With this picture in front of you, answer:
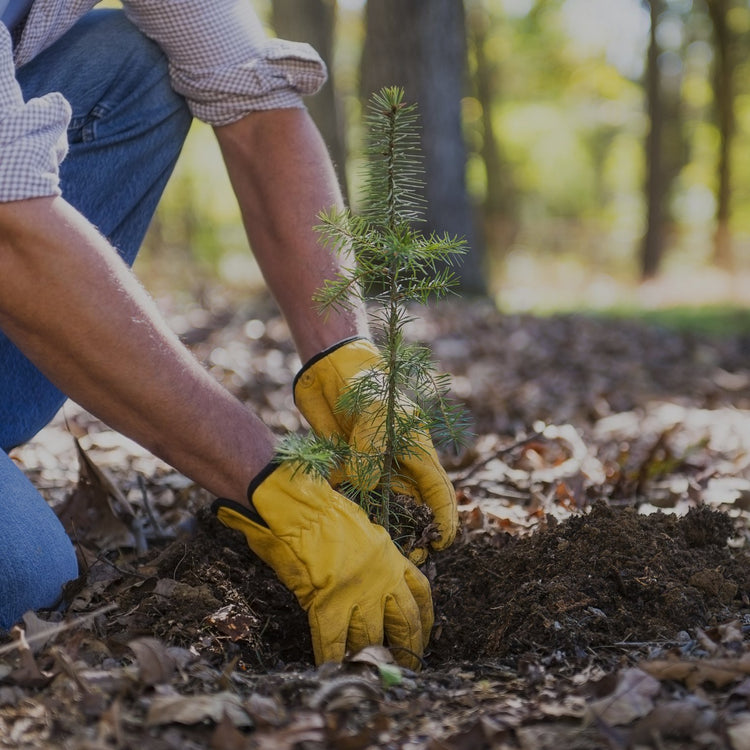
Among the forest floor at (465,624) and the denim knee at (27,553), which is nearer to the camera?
the forest floor at (465,624)

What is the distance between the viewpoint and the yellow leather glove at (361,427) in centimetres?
188

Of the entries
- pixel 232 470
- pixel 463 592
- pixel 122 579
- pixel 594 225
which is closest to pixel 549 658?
pixel 463 592

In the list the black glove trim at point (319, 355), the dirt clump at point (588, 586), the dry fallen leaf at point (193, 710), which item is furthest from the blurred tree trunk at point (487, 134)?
the dry fallen leaf at point (193, 710)

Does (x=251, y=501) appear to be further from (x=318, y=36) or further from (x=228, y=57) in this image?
(x=318, y=36)

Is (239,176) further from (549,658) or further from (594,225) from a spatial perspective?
(594,225)

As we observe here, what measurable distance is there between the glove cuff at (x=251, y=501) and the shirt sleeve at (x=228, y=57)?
120 centimetres

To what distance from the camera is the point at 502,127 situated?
20.2 m

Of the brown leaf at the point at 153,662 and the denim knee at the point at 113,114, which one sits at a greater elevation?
the denim knee at the point at 113,114

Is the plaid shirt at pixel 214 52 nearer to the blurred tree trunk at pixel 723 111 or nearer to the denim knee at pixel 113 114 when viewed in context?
the denim knee at pixel 113 114

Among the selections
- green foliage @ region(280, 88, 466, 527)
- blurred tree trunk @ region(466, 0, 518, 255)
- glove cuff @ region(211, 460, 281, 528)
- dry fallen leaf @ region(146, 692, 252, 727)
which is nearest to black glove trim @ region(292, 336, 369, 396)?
green foliage @ region(280, 88, 466, 527)

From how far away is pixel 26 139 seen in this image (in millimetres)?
1663

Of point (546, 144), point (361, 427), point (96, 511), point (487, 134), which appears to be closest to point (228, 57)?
point (361, 427)

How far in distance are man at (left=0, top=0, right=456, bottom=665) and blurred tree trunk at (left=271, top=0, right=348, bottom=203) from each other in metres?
5.17

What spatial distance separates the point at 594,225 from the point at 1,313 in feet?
83.8
